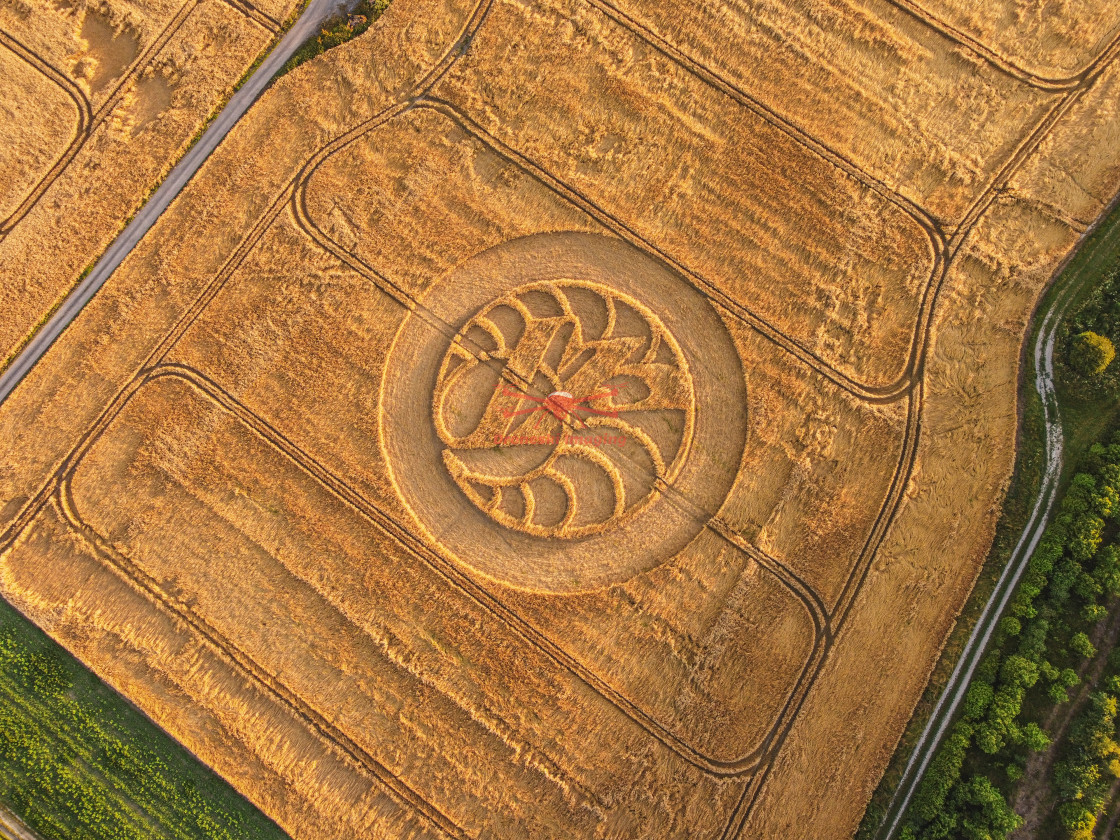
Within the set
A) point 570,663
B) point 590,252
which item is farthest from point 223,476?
point 590,252

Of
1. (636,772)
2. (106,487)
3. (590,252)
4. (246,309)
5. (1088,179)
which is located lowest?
(106,487)

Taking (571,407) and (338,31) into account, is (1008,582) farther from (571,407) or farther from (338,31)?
(338,31)

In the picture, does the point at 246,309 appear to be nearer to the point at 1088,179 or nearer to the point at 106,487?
the point at 106,487

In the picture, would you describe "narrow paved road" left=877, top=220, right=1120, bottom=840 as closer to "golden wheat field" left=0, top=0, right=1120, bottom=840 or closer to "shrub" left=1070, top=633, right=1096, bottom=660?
"golden wheat field" left=0, top=0, right=1120, bottom=840

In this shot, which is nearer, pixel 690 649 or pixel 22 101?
pixel 690 649

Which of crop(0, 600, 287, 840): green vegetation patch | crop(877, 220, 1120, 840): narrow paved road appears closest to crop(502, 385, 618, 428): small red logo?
crop(877, 220, 1120, 840): narrow paved road

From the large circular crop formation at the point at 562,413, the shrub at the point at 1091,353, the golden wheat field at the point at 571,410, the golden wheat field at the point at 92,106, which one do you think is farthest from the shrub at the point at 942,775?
the golden wheat field at the point at 92,106

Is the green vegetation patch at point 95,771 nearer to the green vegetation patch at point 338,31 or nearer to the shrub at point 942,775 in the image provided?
the shrub at point 942,775
